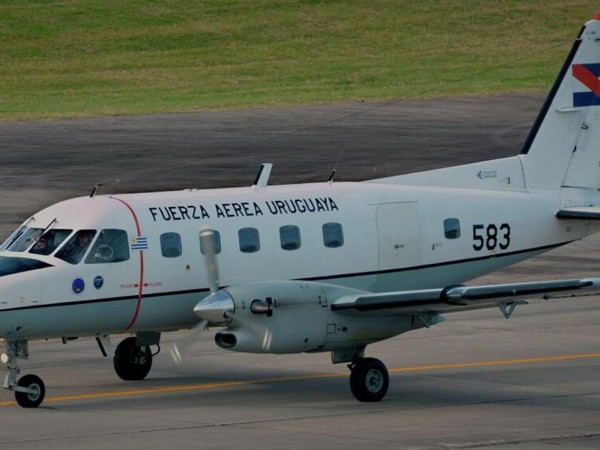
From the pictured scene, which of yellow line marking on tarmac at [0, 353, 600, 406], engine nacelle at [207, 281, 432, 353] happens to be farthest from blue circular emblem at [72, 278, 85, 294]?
engine nacelle at [207, 281, 432, 353]

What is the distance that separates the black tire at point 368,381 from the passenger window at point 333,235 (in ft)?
7.25

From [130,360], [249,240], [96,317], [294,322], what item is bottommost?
[130,360]

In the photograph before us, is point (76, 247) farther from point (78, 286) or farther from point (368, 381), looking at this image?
point (368, 381)

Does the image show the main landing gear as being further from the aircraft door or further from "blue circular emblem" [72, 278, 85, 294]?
the aircraft door

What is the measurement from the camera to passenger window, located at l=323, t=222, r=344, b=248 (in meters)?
23.0

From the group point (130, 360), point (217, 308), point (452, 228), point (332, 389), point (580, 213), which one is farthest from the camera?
point (580, 213)

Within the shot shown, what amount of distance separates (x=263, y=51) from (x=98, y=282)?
57893 millimetres

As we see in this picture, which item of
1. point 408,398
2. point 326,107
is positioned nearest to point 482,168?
point 408,398

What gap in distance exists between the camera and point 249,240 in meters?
22.4

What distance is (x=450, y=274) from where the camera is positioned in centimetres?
2422

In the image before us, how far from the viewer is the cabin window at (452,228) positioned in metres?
24.0

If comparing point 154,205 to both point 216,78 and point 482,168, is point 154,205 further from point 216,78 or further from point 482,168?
point 216,78

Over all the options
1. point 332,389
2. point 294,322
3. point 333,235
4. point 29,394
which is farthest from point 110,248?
point 332,389

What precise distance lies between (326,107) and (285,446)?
41606 mm
